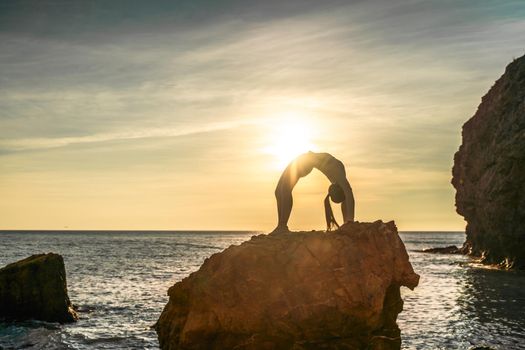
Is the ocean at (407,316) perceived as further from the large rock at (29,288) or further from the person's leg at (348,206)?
the person's leg at (348,206)

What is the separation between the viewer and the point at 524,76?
6041 centimetres

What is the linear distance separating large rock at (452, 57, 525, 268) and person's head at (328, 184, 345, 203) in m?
42.3

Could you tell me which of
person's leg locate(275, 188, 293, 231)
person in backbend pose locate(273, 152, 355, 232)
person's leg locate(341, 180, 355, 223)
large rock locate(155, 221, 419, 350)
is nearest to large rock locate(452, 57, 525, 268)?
person's leg locate(341, 180, 355, 223)

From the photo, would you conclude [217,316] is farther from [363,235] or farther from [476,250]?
[476,250]

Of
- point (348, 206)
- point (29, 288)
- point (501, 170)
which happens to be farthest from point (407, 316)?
point (501, 170)

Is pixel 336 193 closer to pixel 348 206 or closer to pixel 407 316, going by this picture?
pixel 348 206

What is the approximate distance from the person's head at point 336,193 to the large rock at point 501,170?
42260 mm

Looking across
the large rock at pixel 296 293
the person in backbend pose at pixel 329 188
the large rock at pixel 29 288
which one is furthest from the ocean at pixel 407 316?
the person in backbend pose at pixel 329 188

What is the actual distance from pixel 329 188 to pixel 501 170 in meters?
46.1

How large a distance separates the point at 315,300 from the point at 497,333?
1348 cm

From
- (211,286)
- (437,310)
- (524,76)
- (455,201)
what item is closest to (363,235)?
(211,286)

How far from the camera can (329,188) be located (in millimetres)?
18047

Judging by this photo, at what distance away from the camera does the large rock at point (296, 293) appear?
1688 cm

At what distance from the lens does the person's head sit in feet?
59.0
